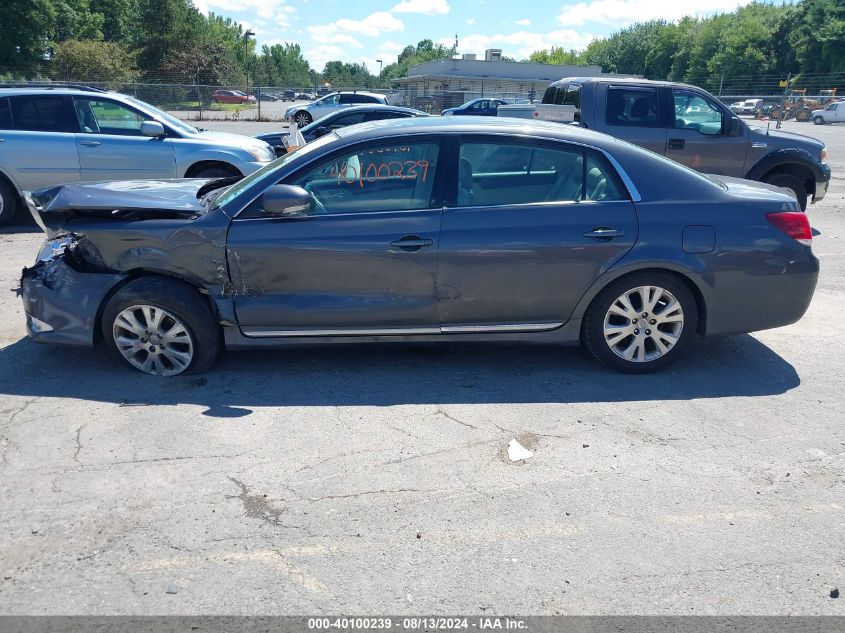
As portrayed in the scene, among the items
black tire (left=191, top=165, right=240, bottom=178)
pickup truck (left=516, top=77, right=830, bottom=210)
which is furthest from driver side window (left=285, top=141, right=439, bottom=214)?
pickup truck (left=516, top=77, right=830, bottom=210)

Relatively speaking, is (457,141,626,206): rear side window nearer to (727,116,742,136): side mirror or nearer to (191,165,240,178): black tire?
(191,165,240,178): black tire

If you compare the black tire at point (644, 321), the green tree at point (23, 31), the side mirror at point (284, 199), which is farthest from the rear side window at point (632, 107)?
the green tree at point (23, 31)

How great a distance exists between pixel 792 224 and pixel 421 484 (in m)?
3.14

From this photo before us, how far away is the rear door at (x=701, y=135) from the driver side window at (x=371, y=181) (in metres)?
6.23

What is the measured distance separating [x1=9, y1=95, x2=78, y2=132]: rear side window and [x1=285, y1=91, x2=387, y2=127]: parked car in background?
19.8m

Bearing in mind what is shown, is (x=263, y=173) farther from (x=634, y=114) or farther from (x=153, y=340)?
(x=634, y=114)

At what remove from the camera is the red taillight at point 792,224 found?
469cm

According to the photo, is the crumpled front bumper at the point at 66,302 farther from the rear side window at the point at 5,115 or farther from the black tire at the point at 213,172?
the rear side window at the point at 5,115

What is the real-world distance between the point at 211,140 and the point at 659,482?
7733 mm

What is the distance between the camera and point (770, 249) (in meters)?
4.64

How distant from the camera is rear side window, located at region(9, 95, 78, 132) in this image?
8938 millimetres

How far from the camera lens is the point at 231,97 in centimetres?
3625

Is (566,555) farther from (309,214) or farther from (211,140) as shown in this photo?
(211,140)

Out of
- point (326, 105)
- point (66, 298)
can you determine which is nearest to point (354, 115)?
point (66, 298)
